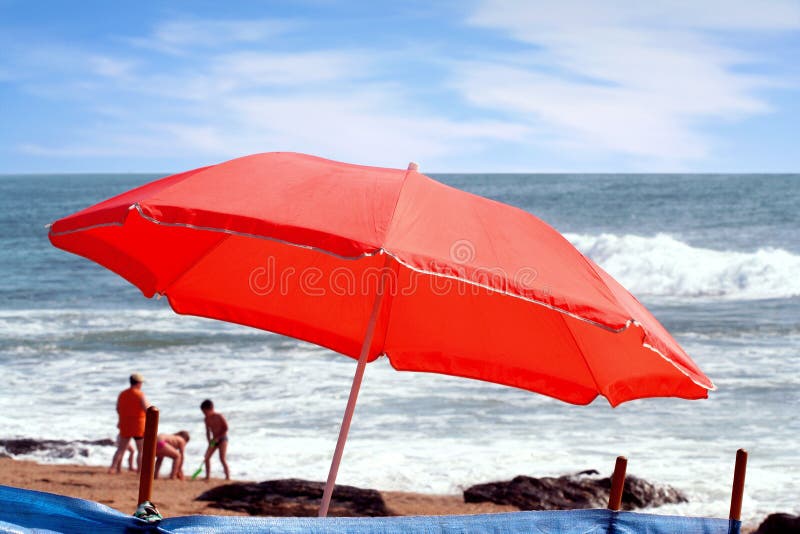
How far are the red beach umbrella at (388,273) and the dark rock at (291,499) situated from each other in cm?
494

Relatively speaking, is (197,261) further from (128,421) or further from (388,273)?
(128,421)

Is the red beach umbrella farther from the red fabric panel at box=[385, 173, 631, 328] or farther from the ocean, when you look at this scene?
the ocean

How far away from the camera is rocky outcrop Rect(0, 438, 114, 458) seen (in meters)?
11.9

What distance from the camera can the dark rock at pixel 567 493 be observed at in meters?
9.63

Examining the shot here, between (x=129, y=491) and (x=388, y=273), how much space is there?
22.9 feet

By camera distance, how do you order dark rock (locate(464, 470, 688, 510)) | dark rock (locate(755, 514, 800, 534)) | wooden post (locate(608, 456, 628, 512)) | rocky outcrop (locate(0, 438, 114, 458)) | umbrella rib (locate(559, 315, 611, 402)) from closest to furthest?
wooden post (locate(608, 456, 628, 512)) → umbrella rib (locate(559, 315, 611, 402)) → dark rock (locate(755, 514, 800, 534)) → dark rock (locate(464, 470, 688, 510)) → rocky outcrop (locate(0, 438, 114, 458))

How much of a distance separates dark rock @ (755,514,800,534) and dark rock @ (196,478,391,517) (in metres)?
3.48

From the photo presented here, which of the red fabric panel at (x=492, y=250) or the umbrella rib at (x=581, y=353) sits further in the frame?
the umbrella rib at (x=581, y=353)

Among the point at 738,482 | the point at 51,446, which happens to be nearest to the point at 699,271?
the point at 51,446

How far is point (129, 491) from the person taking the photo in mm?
10328

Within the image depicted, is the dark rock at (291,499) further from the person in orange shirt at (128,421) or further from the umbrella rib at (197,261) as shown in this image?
the umbrella rib at (197,261)

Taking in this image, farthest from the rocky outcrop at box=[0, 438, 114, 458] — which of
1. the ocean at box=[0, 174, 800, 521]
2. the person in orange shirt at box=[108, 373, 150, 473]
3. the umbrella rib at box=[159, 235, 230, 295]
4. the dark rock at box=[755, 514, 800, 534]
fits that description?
the umbrella rib at box=[159, 235, 230, 295]

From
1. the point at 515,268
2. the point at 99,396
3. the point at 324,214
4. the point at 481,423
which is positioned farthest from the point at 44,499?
the point at 99,396

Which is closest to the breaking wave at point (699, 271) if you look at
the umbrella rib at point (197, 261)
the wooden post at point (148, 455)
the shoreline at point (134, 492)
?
the shoreline at point (134, 492)
